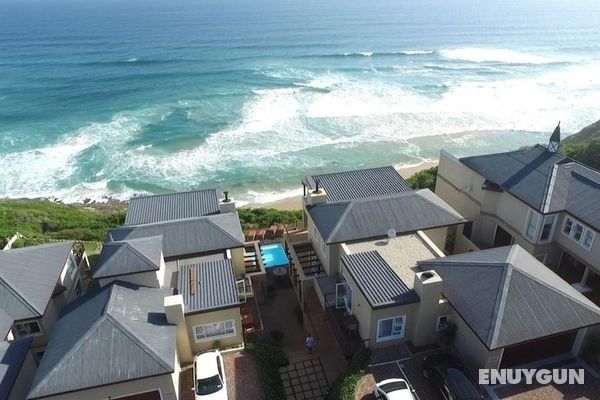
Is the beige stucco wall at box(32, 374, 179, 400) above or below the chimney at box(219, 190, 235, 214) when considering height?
below

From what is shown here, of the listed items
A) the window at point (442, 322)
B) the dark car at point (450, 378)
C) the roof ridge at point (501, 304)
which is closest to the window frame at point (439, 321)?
the window at point (442, 322)

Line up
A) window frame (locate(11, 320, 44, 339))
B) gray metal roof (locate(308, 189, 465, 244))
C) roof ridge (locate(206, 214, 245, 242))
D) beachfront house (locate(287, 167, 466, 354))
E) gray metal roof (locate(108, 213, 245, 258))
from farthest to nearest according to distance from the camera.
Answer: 1. roof ridge (locate(206, 214, 245, 242))
2. gray metal roof (locate(108, 213, 245, 258))
3. gray metal roof (locate(308, 189, 465, 244))
4. window frame (locate(11, 320, 44, 339))
5. beachfront house (locate(287, 167, 466, 354))

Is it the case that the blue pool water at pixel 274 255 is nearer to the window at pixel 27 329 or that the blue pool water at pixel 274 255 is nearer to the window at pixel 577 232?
the window at pixel 27 329

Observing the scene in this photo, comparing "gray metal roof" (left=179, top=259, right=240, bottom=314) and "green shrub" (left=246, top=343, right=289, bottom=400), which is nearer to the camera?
"green shrub" (left=246, top=343, right=289, bottom=400)

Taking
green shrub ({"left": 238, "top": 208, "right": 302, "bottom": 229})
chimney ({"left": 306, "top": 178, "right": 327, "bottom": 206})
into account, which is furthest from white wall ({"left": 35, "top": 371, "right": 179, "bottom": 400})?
green shrub ({"left": 238, "top": 208, "right": 302, "bottom": 229})

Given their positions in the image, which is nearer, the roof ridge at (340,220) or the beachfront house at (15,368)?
the beachfront house at (15,368)

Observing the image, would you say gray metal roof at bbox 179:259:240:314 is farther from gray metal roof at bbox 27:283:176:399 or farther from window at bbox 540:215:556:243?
window at bbox 540:215:556:243
